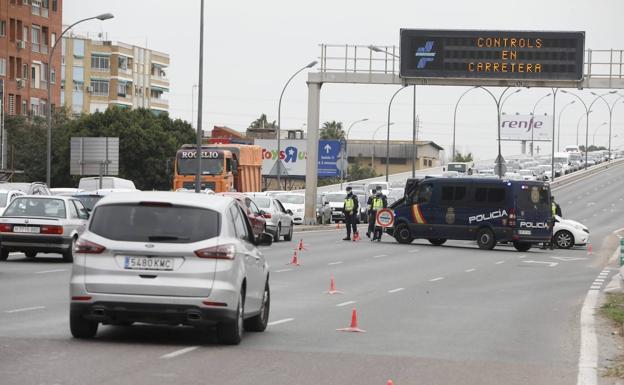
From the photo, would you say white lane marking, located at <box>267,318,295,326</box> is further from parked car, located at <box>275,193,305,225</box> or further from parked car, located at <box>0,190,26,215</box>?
parked car, located at <box>275,193,305,225</box>

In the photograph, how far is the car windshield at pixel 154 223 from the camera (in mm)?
13133

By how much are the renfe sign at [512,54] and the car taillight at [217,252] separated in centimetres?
4095

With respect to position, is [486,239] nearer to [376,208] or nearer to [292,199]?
[376,208]

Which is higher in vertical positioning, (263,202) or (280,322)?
(263,202)

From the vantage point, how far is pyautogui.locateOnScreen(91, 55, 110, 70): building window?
12662cm

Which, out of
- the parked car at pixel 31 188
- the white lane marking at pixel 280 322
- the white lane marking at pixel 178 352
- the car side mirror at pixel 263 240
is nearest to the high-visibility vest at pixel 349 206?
the parked car at pixel 31 188

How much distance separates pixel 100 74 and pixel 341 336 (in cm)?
11461

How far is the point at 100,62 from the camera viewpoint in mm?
126938

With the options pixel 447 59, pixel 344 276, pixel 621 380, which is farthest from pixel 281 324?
pixel 447 59

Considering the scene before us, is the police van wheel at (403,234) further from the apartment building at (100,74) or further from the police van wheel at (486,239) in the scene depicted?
the apartment building at (100,74)

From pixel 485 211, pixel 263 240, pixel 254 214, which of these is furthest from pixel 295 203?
pixel 263 240

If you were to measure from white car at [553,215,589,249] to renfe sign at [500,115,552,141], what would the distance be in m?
126

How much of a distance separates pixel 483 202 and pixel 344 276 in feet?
56.9

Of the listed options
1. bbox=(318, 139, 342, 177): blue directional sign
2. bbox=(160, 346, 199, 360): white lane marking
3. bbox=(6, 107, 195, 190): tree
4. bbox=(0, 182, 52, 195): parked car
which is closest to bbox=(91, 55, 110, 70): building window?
bbox=(318, 139, 342, 177): blue directional sign
